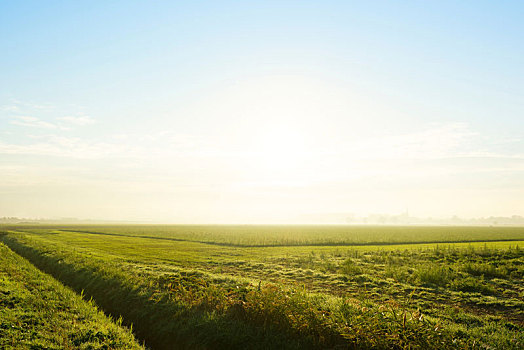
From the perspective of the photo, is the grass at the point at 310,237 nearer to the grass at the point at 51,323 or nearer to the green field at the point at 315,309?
the green field at the point at 315,309

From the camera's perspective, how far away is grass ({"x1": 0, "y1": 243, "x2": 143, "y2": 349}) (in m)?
9.45

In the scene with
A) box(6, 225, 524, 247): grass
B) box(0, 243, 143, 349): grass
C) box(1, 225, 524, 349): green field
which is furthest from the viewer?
box(6, 225, 524, 247): grass

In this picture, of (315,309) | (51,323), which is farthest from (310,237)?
(51,323)

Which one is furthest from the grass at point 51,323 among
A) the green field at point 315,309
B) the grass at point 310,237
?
the grass at point 310,237

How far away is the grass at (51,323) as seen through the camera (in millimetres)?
9445

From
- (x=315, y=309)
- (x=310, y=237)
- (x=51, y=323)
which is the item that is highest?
(x=315, y=309)

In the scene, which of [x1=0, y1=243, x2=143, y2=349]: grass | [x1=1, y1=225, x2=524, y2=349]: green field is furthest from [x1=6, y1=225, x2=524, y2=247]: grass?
[x1=0, y1=243, x2=143, y2=349]: grass

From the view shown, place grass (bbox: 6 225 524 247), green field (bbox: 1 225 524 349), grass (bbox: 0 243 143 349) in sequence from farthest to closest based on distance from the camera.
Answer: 1. grass (bbox: 6 225 524 247)
2. green field (bbox: 1 225 524 349)
3. grass (bbox: 0 243 143 349)

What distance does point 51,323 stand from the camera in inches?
433

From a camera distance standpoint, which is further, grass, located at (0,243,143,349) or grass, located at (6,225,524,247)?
grass, located at (6,225,524,247)

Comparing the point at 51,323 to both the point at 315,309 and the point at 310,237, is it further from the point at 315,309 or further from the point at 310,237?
the point at 310,237

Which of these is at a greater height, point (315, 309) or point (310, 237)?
point (315, 309)

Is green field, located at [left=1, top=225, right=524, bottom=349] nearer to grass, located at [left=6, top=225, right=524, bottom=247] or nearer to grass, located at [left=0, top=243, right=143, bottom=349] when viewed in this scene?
grass, located at [left=0, top=243, right=143, bottom=349]

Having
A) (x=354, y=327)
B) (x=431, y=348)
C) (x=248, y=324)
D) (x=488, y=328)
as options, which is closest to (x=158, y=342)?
(x=248, y=324)
